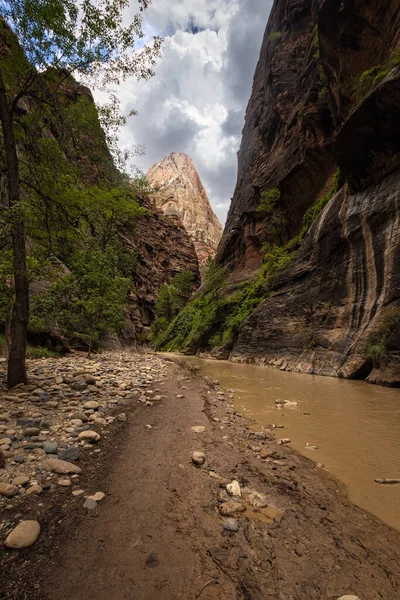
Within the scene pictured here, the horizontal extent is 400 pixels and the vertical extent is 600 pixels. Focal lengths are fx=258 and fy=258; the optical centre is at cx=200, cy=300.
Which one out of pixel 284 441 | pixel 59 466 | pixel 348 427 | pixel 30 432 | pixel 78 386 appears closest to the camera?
pixel 59 466

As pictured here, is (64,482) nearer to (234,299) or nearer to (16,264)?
(16,264)

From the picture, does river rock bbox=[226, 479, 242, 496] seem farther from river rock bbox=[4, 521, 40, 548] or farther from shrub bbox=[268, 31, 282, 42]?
shrub bbox=[268, 31, 282, 42]

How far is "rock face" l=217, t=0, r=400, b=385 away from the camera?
9.27m

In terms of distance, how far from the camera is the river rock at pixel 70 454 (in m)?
2.80

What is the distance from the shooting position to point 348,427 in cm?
427

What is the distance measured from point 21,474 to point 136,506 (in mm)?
1168

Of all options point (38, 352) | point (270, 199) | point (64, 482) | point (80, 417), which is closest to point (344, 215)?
point (80, 417)

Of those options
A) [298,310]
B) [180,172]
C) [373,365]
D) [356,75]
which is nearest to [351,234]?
[298,310]

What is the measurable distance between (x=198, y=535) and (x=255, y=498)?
718 millimetres

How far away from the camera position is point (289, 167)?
2328 centimetres

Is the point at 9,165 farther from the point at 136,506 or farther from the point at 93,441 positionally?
the point at 136,506

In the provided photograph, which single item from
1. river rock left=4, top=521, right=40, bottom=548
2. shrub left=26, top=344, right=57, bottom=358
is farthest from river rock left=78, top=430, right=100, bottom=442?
shrub left=26, top=344, right=57, bottom=358

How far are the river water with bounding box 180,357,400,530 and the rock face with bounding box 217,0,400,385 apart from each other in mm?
2422

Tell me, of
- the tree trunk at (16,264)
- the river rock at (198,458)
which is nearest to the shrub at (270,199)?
the tree trunk at (16,264)
